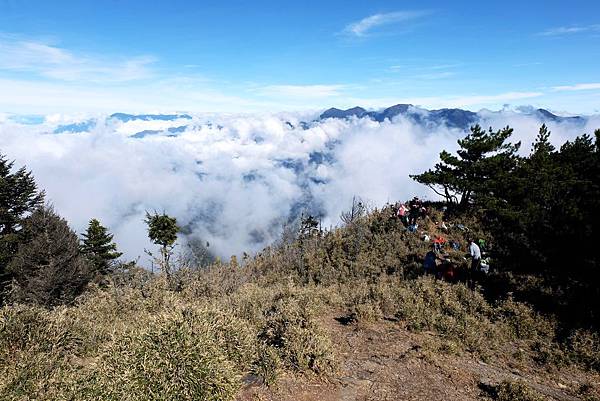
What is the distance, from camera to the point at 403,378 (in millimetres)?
7930

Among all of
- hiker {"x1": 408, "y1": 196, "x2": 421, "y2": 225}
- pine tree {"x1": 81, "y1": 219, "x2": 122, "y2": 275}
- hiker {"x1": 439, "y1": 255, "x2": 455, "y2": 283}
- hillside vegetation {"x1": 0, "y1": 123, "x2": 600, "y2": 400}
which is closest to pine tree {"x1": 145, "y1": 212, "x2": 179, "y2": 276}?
pine tree {"x1": 81, "y1": 219, "x2": 122, "y2": 275}

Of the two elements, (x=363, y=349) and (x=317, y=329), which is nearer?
(x=317, y=329)

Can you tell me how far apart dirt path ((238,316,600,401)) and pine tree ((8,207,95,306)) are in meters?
22.1

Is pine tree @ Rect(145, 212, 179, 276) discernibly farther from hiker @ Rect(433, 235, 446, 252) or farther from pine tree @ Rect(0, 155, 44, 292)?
hiker @ Rect(433, 235, 446, 252)

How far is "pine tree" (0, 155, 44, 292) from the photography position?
2537 cm

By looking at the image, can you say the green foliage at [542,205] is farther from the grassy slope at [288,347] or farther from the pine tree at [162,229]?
the pine tree at [162,229]

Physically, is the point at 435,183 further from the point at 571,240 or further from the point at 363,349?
the point at 363,349


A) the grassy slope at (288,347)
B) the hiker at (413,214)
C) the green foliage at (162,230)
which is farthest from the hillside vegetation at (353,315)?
the green foliage at (162,230)

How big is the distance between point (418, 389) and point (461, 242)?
1424 cm

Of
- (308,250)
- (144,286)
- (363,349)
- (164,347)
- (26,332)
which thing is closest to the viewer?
(164,347)

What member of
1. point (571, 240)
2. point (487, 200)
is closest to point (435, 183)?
point (487, 200)

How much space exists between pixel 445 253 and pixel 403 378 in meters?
12.1

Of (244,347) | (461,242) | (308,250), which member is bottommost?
(308,250)

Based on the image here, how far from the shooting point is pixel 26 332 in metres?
8.06
